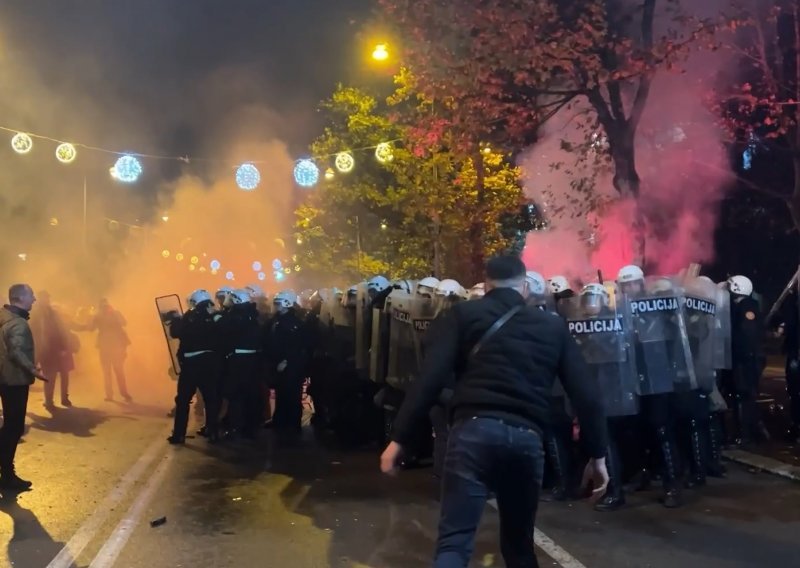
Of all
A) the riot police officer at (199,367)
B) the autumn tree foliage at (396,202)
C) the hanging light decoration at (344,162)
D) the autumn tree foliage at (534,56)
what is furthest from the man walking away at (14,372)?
the hanging light decoration at (344,162)

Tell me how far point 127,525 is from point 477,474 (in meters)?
3.60

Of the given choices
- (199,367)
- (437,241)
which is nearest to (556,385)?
(199,367)

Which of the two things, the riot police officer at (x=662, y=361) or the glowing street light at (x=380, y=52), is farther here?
the glowing street light at (x=380, y=52)

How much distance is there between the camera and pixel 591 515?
6.36 metres

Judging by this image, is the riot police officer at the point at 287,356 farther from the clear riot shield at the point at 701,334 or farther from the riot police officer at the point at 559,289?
the clear riot shield at the point at 701,334

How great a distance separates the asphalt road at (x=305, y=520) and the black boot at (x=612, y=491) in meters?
0.10

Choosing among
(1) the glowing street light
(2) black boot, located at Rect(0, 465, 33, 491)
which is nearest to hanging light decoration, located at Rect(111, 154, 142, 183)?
(1) the glowing street light

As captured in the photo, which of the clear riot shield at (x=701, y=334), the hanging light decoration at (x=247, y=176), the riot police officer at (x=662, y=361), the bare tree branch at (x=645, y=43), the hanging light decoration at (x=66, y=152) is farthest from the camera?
the hanging light decoration at (x=247, y=176)

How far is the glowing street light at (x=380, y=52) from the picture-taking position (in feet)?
45.0

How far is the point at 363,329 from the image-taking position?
30.6 feet

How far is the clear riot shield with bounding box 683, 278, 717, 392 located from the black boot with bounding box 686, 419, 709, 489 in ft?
1.30

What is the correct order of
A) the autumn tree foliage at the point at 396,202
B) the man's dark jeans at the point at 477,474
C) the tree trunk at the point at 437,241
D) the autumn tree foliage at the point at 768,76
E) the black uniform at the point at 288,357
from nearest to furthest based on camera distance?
the man's dark jeans at the point at 477,474
the black uniform at the point at 288,357
the autumn tree foliage at the point at 768,76
the tree trunk at the point at 437,241
the autumn tree foliage at the point at 396,202

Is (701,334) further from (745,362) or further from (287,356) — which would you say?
(287,356)

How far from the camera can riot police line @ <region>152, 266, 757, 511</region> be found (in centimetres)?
664
